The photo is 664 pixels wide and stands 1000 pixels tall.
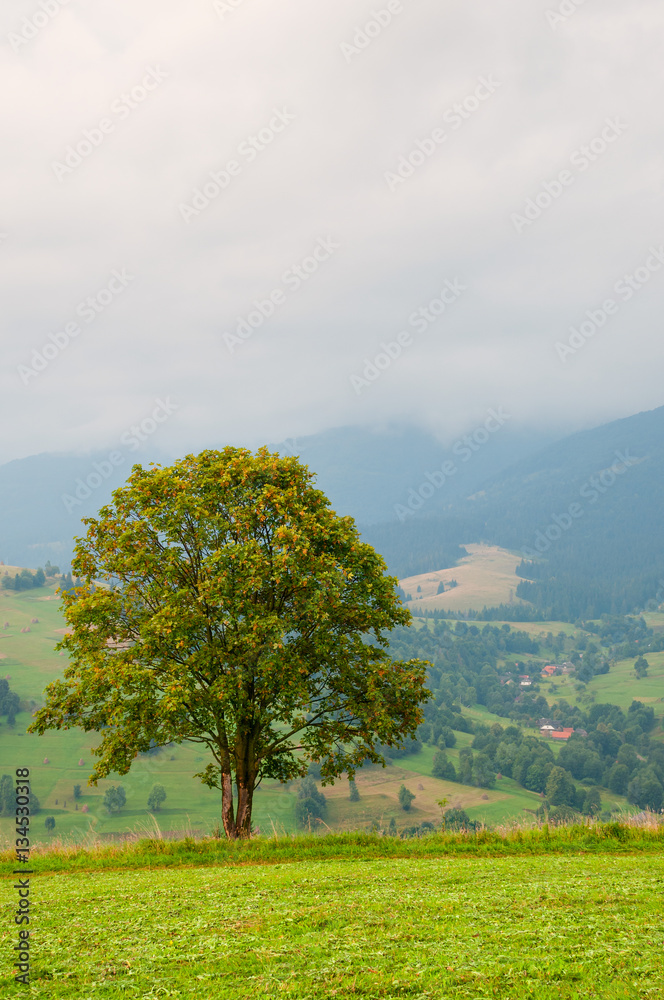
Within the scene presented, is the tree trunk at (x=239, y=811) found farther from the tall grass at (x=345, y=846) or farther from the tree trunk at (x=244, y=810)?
the tall grass at (x=345, y=846)

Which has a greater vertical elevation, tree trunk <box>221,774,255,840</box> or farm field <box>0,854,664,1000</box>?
farm field <box>0,854,664,1000</box>

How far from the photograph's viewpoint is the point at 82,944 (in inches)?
374

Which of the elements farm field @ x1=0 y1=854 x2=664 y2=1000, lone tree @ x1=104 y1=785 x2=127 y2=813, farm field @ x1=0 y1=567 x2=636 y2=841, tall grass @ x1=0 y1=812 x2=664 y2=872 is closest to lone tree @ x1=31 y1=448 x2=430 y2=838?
tall grass @ x1=0 y1=812 x2=664 y2=872

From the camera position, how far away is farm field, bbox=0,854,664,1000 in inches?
294

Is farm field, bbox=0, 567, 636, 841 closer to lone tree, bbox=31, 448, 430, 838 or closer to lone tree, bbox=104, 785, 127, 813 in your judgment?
lone tree, bbox=104, 785, 127, 813

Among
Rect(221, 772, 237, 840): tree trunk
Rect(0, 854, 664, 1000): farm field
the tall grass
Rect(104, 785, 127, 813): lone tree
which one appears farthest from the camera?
Rect(104, 785, 127, 813): lone tree

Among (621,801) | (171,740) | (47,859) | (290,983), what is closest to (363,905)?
(290,983)

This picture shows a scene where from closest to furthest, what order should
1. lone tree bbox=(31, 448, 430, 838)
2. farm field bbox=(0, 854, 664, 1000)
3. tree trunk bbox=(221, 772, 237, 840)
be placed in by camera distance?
1. farm field bbox=(0, 854, 664, 1000)
2. lone tree bbox=(31, 448, 430, 838)
3. tree trunk bbox=(221, 772, 237, 840)

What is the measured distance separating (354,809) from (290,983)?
517 feet

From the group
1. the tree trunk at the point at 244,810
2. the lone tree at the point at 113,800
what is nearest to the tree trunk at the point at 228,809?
the tree trunk at the point at 244,810

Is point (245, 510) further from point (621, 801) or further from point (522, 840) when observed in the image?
point (621, 801)

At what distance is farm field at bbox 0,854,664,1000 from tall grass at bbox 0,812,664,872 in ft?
12.9

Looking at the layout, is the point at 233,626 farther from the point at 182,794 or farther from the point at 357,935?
the point at 182,794

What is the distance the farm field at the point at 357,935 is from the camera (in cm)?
748
